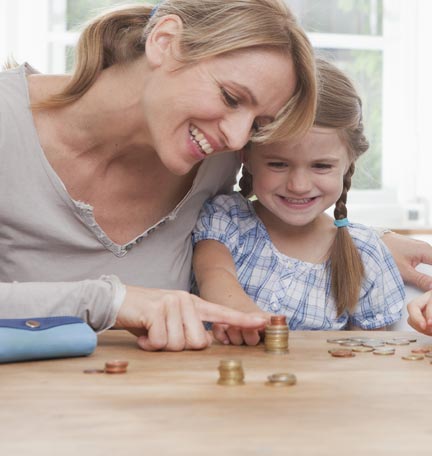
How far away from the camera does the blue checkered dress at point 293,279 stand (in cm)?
226

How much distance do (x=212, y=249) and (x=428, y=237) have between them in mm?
2425

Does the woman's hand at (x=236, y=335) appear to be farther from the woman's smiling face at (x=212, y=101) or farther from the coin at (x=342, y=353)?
the woman's smiling face at (x=212, y=101)

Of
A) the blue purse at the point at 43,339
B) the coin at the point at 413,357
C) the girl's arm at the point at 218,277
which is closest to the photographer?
the blue purse at the point at 43,339

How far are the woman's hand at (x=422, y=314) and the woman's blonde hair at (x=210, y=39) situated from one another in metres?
0.52

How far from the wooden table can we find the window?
326cm

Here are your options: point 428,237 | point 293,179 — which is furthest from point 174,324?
point 428,237

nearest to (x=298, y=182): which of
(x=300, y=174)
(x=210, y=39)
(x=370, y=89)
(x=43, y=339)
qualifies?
(x=300, y=174)

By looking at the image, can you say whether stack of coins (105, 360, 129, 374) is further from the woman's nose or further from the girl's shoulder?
the girl's shoulder

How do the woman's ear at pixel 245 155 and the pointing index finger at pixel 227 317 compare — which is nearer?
the pointing index finger at pixel 227 317

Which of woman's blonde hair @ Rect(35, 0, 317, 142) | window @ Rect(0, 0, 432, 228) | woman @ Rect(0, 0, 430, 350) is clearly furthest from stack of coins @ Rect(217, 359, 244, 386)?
window @ Rect(0, 0, 432, 228)

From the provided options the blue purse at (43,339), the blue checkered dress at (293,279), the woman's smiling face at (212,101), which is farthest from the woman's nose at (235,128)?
the blue purse at (43,339)

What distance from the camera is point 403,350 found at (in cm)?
149

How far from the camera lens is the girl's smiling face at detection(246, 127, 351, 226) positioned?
215 cm

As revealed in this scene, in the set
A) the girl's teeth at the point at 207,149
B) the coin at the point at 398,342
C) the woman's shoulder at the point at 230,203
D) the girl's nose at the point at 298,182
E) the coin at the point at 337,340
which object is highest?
the girl's teeth at the point at 207,149
